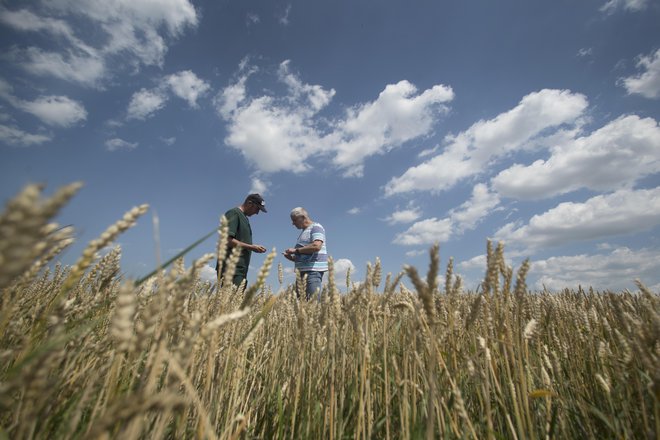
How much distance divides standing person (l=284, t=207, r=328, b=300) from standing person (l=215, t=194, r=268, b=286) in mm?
752

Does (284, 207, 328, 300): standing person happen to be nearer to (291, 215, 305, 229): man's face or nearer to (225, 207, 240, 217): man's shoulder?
(291, 215, 305, 229): man's face

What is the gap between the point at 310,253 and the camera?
6.32 meters

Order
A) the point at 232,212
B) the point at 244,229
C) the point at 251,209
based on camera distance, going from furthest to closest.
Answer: the point at 251,209
the point at 244,229
the point at 232,212

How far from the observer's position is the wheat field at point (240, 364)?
2.22ft

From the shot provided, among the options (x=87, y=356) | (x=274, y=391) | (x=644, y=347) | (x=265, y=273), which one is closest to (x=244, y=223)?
(x=274, y=391)

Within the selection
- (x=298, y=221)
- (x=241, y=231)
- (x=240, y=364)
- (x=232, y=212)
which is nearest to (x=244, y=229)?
(x=241, y=231)

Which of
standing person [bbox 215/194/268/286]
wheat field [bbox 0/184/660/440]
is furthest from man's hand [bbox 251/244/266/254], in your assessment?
wheat field [bbox 0/184/660/440]

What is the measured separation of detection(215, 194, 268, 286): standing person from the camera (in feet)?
19.9

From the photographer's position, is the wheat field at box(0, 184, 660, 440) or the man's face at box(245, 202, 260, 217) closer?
the wheat field at box(0, 184, 660, 440)

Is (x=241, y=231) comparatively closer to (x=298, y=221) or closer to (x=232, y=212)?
(x=232, y=212)

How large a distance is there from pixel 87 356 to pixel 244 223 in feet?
16.3

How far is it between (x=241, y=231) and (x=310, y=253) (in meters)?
1.42

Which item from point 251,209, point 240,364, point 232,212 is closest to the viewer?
point 240,364

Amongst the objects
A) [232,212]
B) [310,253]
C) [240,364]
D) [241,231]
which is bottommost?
[240,364]
